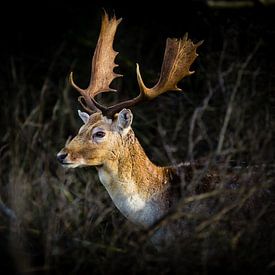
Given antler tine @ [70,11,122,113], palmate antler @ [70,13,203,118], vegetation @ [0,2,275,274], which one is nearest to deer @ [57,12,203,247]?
palmate antler @ [70,13,203,118]

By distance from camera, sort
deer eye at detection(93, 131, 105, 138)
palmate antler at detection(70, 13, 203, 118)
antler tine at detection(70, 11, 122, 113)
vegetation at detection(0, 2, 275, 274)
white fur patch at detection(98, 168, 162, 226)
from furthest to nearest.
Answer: antler tine at detection(70, 11, 122, 113) < palmate antler at detection(70, 13, 203, 118) < deer eye at detection(93, 131, 105, 138) < white fur patch at detection(98, 168, 162, 226) < vegetation at detection(0, 2, 275, 274)

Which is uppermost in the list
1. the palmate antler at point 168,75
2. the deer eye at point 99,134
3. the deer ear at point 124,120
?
the palmate antler at point 168,75

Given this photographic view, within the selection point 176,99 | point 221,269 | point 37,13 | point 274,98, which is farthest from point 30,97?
point 221,269

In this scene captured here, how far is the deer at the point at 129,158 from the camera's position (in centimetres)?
605

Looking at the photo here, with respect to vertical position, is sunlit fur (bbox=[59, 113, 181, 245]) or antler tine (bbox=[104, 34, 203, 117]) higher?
antler tine (bbox=[104, 34, 203, 117])

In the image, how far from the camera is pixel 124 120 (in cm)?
627

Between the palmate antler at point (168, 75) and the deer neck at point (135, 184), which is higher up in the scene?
the palmate antler at point (168, 75)

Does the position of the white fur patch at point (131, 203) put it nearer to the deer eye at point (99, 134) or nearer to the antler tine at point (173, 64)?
the deer eye at point (99, 134)

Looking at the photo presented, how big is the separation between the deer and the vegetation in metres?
0.25

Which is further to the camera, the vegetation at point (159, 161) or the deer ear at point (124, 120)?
the deer ear at point (124, 120)

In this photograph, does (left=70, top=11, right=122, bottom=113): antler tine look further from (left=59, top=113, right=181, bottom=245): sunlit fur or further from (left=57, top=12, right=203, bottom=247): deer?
(left=59, top=113, right=181, bottom=245): sunlit fur

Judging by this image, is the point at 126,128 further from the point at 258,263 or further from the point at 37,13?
the point at 37,13

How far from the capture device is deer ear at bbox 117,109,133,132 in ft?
20.5

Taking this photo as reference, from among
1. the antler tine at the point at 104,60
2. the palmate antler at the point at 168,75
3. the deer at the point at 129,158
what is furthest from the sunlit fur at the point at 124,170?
the antler tine at the point at 104,60
